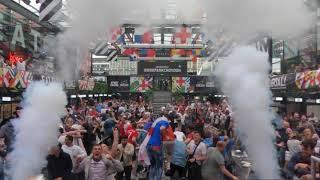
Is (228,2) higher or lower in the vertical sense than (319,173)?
higher

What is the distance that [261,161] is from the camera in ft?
24.4

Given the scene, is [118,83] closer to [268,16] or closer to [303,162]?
[268,16]

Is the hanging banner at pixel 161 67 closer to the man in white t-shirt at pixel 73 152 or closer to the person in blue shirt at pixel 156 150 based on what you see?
the person in blue shirt at pixel 156 150

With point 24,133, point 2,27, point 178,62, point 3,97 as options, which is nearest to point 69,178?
point 24,133

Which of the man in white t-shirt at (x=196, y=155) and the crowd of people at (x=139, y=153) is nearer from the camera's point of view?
the crowd of people at (x=139, y=153)

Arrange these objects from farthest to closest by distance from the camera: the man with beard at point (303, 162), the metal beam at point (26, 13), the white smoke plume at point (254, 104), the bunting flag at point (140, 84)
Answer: the bunting flag at point (140, 84) < the metal beam at point (26, 13) < the man with beard at point (303, 162) < the white smoke plume at point (254, 104)

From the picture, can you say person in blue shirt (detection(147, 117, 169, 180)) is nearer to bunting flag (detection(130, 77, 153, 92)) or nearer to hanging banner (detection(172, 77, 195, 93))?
hanging banner (detection(172, 77, 195, 93))

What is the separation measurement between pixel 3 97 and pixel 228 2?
39.2ft

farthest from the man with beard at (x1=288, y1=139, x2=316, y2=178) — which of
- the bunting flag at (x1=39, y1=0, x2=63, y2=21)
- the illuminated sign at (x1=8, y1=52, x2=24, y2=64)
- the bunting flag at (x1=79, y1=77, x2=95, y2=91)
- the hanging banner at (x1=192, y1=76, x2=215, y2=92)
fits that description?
the hanging banner at (x1=192, y1=76, x2=215, y2=92)

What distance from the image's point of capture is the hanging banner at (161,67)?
44375 millimetres

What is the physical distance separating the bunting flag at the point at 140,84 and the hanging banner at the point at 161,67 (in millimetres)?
5571

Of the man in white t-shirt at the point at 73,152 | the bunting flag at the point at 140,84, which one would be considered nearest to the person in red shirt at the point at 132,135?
the man in white t-shirt at the point at 73,152

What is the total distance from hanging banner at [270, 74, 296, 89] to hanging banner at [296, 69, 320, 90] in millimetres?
388

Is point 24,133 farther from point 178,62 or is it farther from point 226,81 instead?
point 178,62
